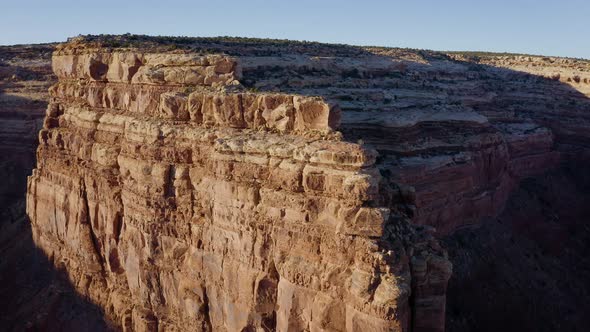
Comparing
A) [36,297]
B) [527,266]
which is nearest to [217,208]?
[36,297]

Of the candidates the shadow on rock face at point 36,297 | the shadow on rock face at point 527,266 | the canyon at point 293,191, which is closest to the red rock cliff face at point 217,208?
the canyon at point 293,191

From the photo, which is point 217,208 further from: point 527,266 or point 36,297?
point 527,266

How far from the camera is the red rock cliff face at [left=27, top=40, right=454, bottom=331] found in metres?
15.4

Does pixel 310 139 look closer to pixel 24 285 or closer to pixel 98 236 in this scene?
pixel 98 236

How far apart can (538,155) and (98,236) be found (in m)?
32.9

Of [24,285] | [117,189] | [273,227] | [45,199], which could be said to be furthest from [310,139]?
[24,285]

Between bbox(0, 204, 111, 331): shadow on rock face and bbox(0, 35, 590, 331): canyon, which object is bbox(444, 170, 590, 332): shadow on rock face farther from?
bbox(0, 204, 111, 331): shadow on rock face

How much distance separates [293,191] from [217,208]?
382 cm

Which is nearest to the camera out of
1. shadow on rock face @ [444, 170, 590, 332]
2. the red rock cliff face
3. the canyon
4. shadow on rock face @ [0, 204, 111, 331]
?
the red rock cliff face

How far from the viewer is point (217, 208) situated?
19.5 metres

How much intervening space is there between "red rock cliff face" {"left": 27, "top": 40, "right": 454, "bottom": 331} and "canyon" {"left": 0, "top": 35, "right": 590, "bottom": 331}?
0.06 m

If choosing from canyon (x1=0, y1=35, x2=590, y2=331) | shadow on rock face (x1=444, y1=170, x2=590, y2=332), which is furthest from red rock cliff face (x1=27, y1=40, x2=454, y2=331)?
shadow on rock face (x1=444, y1=170, x2=590, y2=332)

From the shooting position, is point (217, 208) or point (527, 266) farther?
point (527, 266)

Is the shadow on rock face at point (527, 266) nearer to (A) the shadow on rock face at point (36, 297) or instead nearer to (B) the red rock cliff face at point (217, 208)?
(B) the red rock cliff face at point (217, 208)
